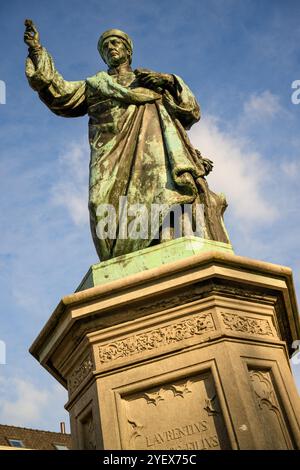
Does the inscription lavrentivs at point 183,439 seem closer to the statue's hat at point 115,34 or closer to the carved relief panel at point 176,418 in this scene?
the carved relief panel at point 176,418

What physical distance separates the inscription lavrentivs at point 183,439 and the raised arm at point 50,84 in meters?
4.39

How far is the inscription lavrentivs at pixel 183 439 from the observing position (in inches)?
193

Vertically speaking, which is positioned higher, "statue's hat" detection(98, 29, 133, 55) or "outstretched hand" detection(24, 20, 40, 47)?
"statue's hat" detection(98, 29, 133, 55)

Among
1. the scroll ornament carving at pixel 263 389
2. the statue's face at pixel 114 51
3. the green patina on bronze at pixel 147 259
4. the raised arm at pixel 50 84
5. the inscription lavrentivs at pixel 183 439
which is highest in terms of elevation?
the statue's face at pixel 114 51

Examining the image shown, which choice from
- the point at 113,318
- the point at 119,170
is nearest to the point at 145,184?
the point at 119,170

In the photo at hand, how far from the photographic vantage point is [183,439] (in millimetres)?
4965

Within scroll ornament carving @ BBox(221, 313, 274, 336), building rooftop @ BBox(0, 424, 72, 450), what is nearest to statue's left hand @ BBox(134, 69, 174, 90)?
scroll ornament carving @ BBox(221, 313, 274, 336)

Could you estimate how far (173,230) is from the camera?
20.8ft

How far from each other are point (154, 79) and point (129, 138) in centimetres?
85

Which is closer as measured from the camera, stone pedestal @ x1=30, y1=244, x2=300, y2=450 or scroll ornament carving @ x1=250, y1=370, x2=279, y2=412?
stone pedestal @ x1=30, y1=244, x2=300, y2=450

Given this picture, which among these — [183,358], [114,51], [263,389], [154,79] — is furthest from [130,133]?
[263,389]

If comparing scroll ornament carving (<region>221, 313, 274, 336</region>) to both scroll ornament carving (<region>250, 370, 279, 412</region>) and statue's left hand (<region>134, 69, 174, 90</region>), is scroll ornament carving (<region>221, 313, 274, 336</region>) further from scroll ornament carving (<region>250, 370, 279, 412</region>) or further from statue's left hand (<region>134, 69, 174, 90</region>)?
statue's left hand (<region>134, 69, 174, 90</region>)

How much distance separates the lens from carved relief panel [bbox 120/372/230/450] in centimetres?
494

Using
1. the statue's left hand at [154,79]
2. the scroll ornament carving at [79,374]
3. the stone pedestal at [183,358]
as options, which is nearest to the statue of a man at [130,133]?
the statue's left hand at [154,79]
